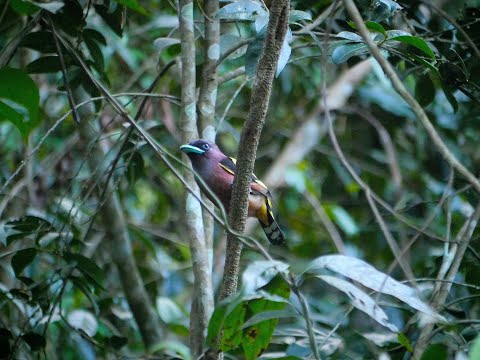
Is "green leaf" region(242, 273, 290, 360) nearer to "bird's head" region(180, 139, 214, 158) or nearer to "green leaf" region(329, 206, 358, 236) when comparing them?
"bird's head" region(180, 139, 214, 158)

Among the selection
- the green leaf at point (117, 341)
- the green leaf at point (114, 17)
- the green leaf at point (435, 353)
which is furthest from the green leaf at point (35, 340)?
the green leaf at point (435, 353)

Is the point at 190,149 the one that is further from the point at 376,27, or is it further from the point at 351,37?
the point at 376,27

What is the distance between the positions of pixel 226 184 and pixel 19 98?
5.19ft

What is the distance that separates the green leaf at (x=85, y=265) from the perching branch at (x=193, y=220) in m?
0.52

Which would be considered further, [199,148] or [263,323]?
[199,148]

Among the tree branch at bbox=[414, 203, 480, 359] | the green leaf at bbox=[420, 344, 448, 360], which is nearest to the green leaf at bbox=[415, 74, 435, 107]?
the tree branch at bbox=[414, 203, 480, 359]

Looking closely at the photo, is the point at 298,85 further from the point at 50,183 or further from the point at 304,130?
the point at 50,183

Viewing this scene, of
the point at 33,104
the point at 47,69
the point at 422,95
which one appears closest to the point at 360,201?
the point at 422,95

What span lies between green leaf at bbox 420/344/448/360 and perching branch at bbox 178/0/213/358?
844mm

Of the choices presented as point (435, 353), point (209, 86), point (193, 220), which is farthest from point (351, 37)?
point (435, 353)

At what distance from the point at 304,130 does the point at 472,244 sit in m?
2.66

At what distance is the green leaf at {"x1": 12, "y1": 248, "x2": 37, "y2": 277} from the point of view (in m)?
3.47

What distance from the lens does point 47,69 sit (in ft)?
12.4

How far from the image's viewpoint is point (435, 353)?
2705 mm
